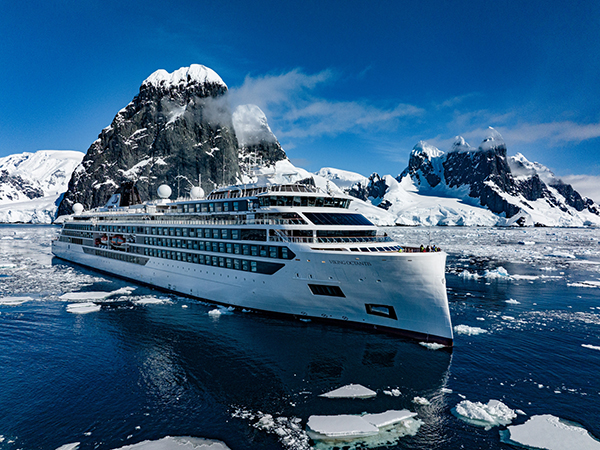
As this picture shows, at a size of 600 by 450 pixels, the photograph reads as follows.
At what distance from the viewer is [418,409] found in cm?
1492

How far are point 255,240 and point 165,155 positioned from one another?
5996 inches

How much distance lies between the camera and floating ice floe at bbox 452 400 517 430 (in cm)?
1404

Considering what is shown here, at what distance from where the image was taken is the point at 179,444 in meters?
12.4

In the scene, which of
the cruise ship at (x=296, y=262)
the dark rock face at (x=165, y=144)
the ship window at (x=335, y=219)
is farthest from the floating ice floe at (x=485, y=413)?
the dark rock face at (x=165, y=144)

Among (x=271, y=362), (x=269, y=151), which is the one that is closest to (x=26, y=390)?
(x=271, y=362)

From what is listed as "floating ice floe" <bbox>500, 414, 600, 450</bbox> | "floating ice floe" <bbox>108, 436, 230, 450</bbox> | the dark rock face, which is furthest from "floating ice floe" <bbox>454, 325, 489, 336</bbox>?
the dark rock face

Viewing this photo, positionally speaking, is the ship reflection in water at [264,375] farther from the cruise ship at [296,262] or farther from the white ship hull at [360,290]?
the cruise ship at [296,262]

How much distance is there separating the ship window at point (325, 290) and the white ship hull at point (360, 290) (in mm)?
153

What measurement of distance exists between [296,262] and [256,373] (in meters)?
8.42

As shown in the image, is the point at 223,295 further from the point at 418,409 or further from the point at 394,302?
the point at 418,409

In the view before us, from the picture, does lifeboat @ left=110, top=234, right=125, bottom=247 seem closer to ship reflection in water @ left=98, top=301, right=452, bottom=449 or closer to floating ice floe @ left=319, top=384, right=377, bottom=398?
ship reflection in water @ left=98, top=301, right=452, bottom=449

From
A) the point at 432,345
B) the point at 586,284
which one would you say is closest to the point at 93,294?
the point at 432,345

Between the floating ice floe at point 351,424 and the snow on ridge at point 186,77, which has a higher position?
the snow on ridge at point 186,77

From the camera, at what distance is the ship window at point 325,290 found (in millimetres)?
23289
